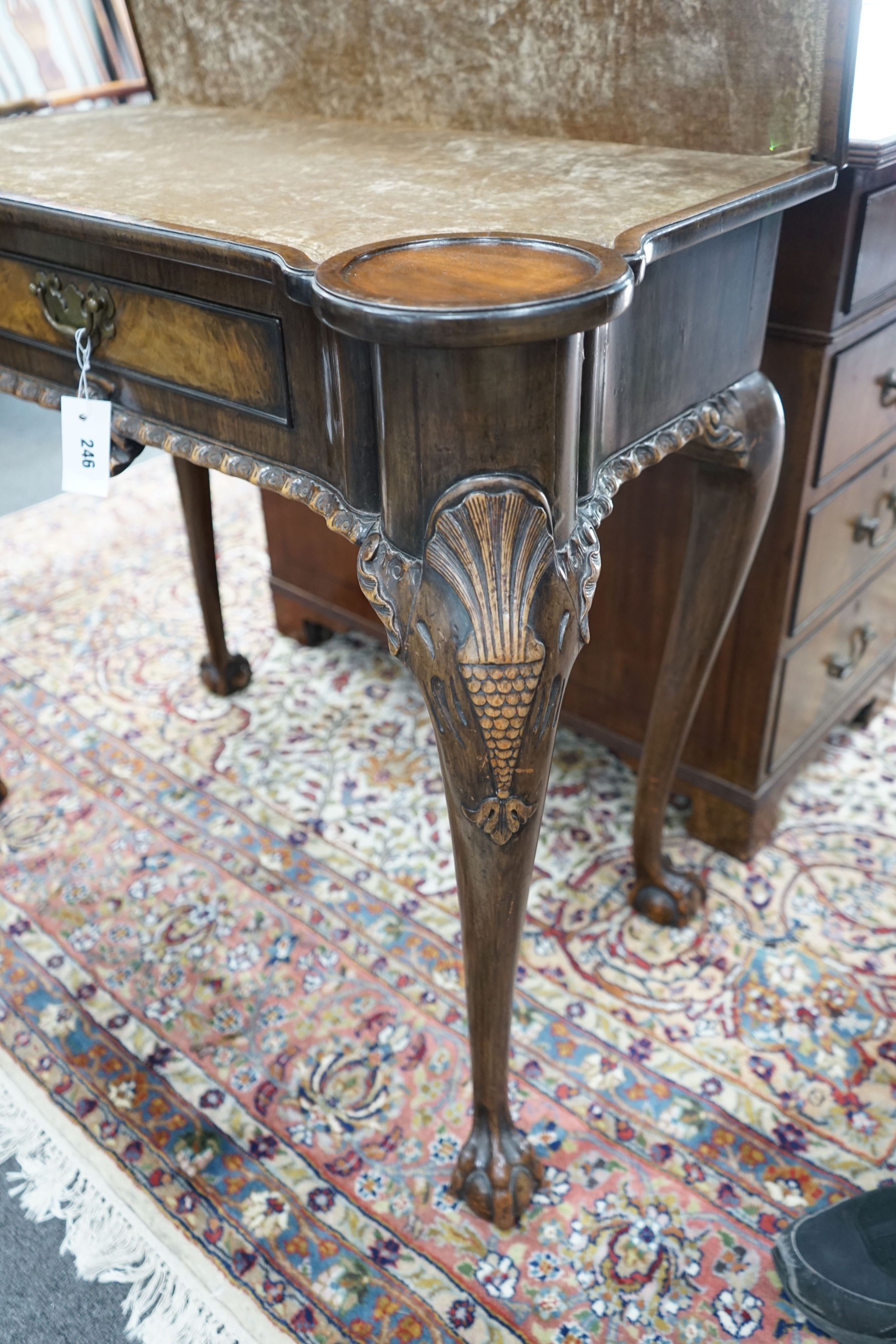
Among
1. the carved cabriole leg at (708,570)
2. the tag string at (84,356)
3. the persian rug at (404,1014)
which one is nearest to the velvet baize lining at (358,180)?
the tag string at (84,356)

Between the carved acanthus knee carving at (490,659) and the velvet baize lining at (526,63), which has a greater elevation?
the velvet baize lining at (526,63)

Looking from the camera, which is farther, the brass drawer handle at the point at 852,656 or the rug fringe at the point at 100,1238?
the brass drawer handle at the point at 852,656

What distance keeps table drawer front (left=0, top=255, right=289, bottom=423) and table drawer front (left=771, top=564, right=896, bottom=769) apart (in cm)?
76

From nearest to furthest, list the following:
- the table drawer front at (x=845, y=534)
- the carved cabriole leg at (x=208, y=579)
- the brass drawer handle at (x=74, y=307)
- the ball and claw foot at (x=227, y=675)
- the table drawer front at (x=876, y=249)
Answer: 1. the brass drawer handle at (x=74, y=307)
2. the table drawer front at (x=876, y=249)
3. the table drawer front at (x=845, y=534)
4. the carved cabriole leg at (x=208, y=579)
5. the ball and claw foot at (x=227, y=675)

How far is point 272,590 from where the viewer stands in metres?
1.90

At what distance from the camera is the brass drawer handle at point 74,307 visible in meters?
0.89

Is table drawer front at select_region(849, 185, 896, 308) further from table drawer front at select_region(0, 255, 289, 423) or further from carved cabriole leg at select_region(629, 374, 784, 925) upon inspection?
table drawer front at select_region(0, 255, 289, 423)

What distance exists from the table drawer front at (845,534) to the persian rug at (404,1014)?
0.35 m

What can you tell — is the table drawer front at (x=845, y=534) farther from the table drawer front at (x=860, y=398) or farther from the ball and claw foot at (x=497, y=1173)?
the ball and claw foot at (x=497, y=1173)

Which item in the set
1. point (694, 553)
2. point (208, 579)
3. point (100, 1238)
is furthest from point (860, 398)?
point (100, 1238)

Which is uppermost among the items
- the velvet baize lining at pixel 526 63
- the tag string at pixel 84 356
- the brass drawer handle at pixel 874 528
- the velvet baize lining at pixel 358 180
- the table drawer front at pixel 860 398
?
the velvet baize lining at pixel 526 63

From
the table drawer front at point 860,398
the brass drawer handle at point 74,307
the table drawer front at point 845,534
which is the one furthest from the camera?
the table drawer front at point 845,534

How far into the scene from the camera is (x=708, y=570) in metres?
1.06

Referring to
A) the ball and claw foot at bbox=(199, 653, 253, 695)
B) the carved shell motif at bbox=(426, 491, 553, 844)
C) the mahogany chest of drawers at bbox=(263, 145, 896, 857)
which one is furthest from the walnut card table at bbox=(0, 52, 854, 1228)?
the ball and claw foot at bbox=(199, 653, 253, 695)
